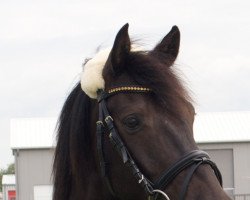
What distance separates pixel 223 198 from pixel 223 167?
Answer: 2900 centimetres

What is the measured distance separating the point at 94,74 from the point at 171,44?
1.93 ft

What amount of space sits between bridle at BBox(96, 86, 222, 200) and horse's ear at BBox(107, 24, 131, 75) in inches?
6.1

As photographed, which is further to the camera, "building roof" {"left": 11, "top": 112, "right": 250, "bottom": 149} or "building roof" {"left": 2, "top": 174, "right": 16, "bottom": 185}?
"building roof" {"left": 2, "top": 174, "right": 16, "bottom": 185}

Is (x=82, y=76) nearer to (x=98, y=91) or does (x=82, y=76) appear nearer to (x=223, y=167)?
(x=98, y=91)

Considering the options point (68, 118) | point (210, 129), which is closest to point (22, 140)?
point (210, 129)

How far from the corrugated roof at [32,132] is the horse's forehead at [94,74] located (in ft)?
88.5

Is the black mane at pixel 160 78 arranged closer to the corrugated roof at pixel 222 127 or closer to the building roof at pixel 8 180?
Answer: the corrugated roof at pixel 222 127

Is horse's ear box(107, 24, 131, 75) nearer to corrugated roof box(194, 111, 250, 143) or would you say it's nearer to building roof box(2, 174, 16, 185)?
corrugated roof box(194, 111, 250, 143)

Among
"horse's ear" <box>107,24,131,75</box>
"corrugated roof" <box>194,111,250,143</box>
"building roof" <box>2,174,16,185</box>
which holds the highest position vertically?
"corrugated roof" <box>194,111,250,143</box>

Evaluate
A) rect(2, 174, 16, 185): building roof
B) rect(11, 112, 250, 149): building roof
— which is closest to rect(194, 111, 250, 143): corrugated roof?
rect(11, 112, 250, 149): building roof

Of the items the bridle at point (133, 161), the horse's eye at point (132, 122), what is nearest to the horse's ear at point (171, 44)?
the bridle at point (133, 161)

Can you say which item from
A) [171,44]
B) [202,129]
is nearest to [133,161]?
[171,44]

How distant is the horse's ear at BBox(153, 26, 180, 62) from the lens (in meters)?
4.45

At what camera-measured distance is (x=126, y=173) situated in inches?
160
